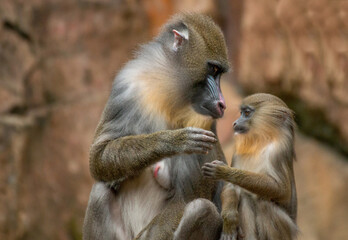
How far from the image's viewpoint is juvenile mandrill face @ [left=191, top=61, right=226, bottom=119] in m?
4.45

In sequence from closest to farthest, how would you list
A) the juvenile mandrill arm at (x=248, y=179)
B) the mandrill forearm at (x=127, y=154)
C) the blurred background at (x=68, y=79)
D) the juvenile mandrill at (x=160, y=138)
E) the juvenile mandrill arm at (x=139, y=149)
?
the juvenile mandrill arm at (x=139, y=149)
the mandrill forearm at (x=127, y=154)
the juvenile mandrill at (x=160, y=138)
the juvenile mandrill arm at (x=248, y=179)
the blurred background at (x=68, y=79)

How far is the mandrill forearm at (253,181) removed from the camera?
4.61 metres

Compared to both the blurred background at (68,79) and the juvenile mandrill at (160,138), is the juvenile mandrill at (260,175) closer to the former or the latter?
the juvenile mandrill at (160,138)

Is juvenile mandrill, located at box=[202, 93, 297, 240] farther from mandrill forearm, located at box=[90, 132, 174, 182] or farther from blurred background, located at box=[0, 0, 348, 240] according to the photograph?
blurred background, located at box=[0, 0, 348, 240]

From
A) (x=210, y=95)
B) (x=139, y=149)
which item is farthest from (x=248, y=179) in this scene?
(x=139, y=149)

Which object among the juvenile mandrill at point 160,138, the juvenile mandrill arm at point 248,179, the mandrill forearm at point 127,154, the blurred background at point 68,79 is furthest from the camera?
the blurred background at point 68,79

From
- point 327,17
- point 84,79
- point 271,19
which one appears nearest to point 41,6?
point 84,79

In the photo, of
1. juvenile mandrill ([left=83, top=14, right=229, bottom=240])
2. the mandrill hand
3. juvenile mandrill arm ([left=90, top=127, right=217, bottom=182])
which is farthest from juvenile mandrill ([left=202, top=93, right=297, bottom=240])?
juvenile mandrill arm ([left=90, top=127, right=217, bottom=182])

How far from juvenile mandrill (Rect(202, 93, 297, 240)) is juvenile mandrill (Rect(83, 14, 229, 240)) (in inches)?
6.7

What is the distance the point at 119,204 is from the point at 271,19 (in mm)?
4431

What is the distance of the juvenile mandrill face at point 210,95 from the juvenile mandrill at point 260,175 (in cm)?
41

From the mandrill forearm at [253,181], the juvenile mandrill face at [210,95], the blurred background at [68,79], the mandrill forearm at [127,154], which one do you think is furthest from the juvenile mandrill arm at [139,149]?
the blurred background at [68,79]

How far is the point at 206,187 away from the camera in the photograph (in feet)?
16.0

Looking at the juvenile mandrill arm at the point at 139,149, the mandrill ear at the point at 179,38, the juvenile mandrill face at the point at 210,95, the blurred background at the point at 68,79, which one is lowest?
the blurred background at the point at 68,79
